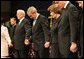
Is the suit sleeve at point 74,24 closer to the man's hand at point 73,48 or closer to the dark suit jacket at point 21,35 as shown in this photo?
the man's hand at point 73,48

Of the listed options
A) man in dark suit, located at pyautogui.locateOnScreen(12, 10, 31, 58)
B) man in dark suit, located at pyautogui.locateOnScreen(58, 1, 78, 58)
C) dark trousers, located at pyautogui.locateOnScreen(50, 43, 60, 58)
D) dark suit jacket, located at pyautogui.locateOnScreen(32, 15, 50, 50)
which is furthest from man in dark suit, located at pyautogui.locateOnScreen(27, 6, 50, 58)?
man in dark suit, located at pyautogui.locateOnScreen(58, 1, 78, 58)

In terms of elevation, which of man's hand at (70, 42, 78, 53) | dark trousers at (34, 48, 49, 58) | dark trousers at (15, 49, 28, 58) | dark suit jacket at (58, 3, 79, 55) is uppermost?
dark suit jacket at (58, 3, 79, 55)

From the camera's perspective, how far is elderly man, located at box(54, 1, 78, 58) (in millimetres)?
3955

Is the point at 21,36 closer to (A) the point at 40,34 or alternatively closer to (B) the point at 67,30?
(A) the point at 40,34

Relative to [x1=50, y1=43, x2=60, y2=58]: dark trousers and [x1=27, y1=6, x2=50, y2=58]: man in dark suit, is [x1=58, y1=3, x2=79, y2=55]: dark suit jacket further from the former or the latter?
[x1=27, y1=6, x2=50, y2=58]: man in dark suit

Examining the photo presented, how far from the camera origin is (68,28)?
4.18m

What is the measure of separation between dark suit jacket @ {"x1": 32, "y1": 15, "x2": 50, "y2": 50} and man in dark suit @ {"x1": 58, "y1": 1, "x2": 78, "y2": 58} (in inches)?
40.7

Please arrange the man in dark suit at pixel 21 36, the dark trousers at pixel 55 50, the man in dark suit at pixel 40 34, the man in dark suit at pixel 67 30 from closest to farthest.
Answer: the man in dark suit at pixel 67 30, the dark trousers at pixel 55 50, the man in dark suit at pixel 40 34, the man in dark suit at pixel 21 36

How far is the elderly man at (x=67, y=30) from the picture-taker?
156 inches

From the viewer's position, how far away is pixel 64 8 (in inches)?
169

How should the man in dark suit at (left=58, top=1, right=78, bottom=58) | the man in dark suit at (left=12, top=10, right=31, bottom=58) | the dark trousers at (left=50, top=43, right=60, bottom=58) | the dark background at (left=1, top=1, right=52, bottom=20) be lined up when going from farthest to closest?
the dark background at (left=1, top=1, right=52, bottom=20) → the man in dark suit at (left=12, top=10, right=31, bottom=58) → the dark trousers at (left=50, top=43, right=60, bottom=58) → the man in dark suit at (left=58, top=1, right=78, bottom=58)

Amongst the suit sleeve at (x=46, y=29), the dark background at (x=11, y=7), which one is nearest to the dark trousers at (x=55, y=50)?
the suit sleeve at (x=46, y=29)

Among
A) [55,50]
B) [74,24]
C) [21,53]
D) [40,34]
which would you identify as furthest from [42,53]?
[74,24]

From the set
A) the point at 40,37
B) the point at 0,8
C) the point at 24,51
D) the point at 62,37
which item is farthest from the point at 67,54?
the point at 0,8
